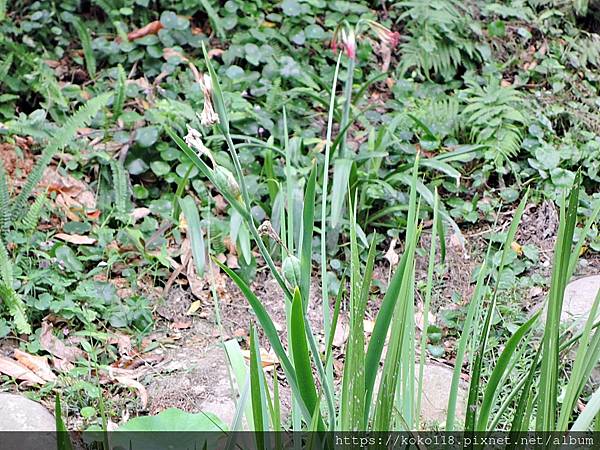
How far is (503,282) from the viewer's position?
2.73 metres

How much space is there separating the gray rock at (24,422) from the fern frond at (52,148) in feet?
2.87

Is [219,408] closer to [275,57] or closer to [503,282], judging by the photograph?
[503,282]

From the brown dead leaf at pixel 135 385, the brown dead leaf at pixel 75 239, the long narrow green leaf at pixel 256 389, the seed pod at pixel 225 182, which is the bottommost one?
the brown dead leaf at pixel 135 385

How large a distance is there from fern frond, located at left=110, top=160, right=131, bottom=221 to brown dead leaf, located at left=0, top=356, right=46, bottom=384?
0.80 metres

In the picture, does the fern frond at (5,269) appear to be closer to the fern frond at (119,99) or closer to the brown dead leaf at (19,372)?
the brown dead leaf at (19,372)

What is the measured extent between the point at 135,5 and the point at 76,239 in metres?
1.74

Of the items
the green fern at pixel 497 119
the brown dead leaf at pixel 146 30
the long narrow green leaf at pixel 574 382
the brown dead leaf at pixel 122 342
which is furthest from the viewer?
the brown dead leaf at pixel 146 30

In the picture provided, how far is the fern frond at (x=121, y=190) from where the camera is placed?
294cm

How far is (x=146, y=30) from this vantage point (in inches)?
154

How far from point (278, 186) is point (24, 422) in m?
0.96

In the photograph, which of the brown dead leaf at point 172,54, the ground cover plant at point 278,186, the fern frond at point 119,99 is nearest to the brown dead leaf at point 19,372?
the ground cover plant at point 278,186

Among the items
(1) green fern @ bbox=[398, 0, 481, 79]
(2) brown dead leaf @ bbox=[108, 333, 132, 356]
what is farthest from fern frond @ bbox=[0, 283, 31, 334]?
(1) green fern @ bbox=[398, 0, 481, 79]

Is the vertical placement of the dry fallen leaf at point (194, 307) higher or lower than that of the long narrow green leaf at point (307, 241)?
lower

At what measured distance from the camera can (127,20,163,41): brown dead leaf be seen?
388cm
